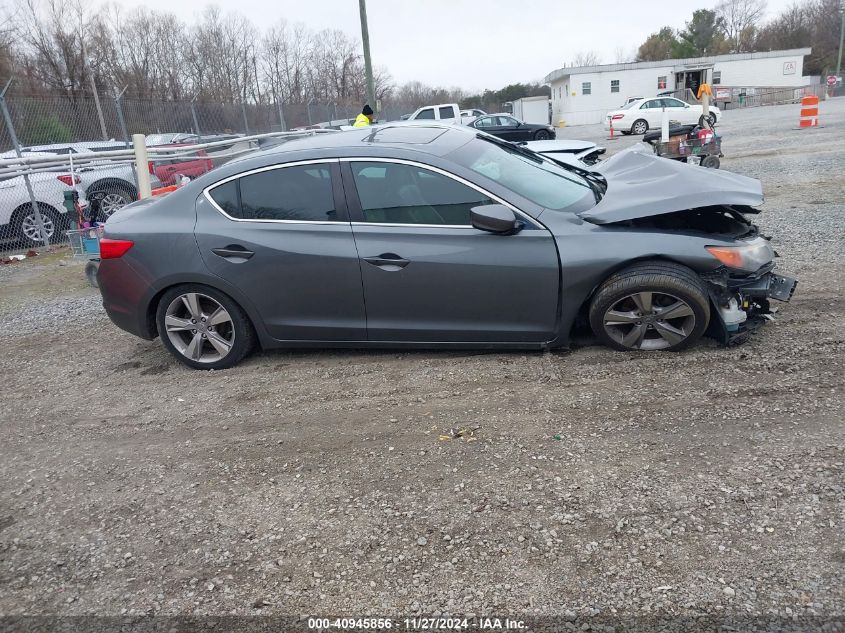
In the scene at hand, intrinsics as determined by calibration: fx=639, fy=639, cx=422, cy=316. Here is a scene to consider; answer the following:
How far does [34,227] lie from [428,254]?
9.39m

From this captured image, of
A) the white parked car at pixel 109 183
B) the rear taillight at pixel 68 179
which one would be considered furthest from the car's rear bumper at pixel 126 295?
the white parked car at pixel 109 183

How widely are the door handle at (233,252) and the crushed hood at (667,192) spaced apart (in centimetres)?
230

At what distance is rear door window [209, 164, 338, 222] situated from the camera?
4.46m

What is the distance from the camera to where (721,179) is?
441 cm

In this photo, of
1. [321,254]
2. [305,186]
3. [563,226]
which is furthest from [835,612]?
[305,186]

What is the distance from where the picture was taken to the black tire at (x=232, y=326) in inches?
182

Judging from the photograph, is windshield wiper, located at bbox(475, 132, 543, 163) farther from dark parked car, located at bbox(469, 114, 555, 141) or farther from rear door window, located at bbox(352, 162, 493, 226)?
dark parked car, located at bbox(469, 114, 555, 141)

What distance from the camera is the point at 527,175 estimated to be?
4637 millimetres

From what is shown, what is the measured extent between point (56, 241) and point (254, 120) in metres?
11.2

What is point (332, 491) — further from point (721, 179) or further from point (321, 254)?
point (721, 179)

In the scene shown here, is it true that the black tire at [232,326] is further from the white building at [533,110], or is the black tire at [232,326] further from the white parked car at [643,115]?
the white building at [533,110]

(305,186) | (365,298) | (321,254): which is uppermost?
(305,186)

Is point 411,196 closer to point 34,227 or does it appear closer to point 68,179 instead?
point 68,179

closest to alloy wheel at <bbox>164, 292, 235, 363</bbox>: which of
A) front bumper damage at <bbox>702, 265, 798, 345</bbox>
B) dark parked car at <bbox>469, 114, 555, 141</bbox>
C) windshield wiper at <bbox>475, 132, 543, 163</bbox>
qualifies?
windshield wiper at <bbox>475, 132, 543, 163</bbox>
